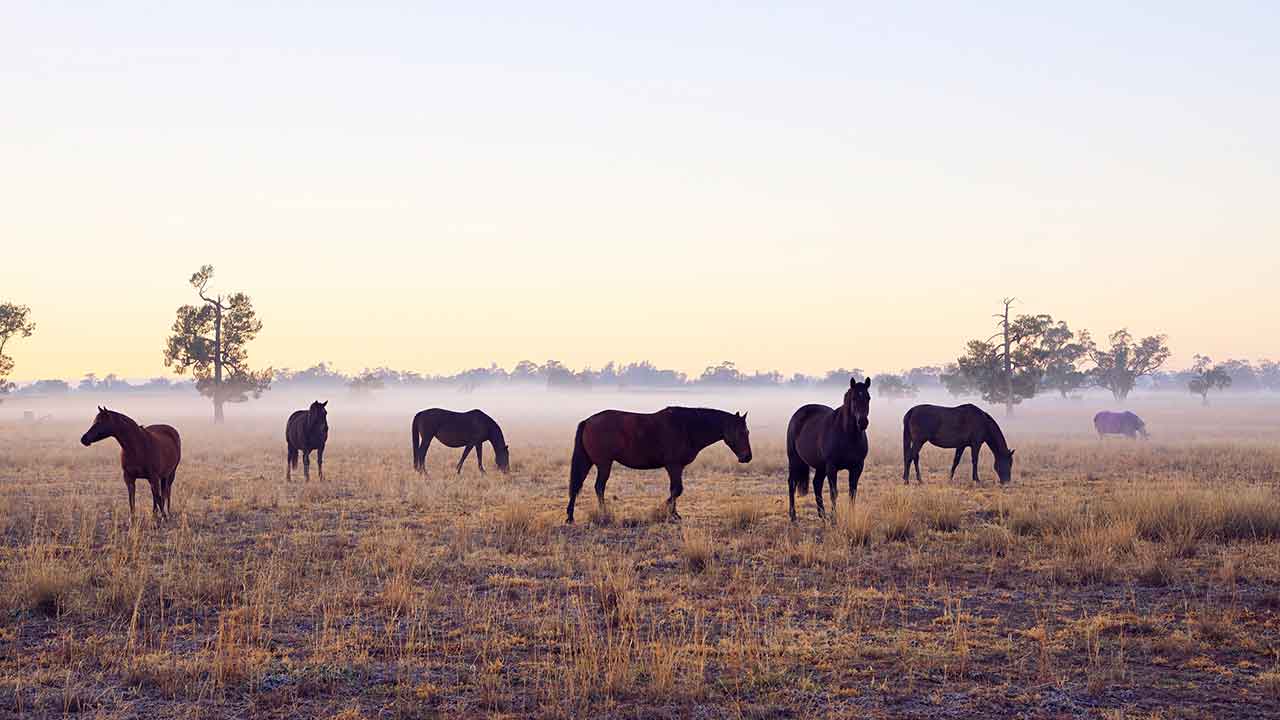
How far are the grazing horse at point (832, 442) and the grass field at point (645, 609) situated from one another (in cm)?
85

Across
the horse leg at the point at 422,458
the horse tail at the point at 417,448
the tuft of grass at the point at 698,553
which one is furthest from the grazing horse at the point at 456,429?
the tuft of grass at the point at 698,553

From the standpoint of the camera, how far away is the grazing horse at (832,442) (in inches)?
542

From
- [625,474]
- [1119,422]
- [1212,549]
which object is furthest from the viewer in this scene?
[1119,422]

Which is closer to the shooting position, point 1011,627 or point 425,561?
point 1011,627

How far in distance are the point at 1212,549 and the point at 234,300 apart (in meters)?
58.5

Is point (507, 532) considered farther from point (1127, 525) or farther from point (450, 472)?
point (450, 472)

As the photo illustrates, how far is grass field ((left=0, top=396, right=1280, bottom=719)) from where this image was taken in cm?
599

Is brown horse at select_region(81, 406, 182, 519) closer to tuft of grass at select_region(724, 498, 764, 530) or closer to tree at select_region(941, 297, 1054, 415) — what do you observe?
tuft of grass at select_region(724, 498, 764, 530)

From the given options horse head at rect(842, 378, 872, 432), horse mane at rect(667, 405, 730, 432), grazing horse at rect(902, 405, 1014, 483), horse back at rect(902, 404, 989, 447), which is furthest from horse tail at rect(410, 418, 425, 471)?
horse head at rect(842, 378, 872, 432)

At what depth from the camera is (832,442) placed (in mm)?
Answer: 14266

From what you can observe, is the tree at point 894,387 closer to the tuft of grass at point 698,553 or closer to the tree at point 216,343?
the tree at point 216,343

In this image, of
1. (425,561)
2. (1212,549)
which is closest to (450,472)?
(425,561)

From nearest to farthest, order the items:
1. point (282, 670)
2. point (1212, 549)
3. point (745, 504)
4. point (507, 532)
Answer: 1. point (282, 670)
2. point (1212, 549)
3. point (507, 532)
4. point (745, 504)

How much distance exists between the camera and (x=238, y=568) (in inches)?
405
